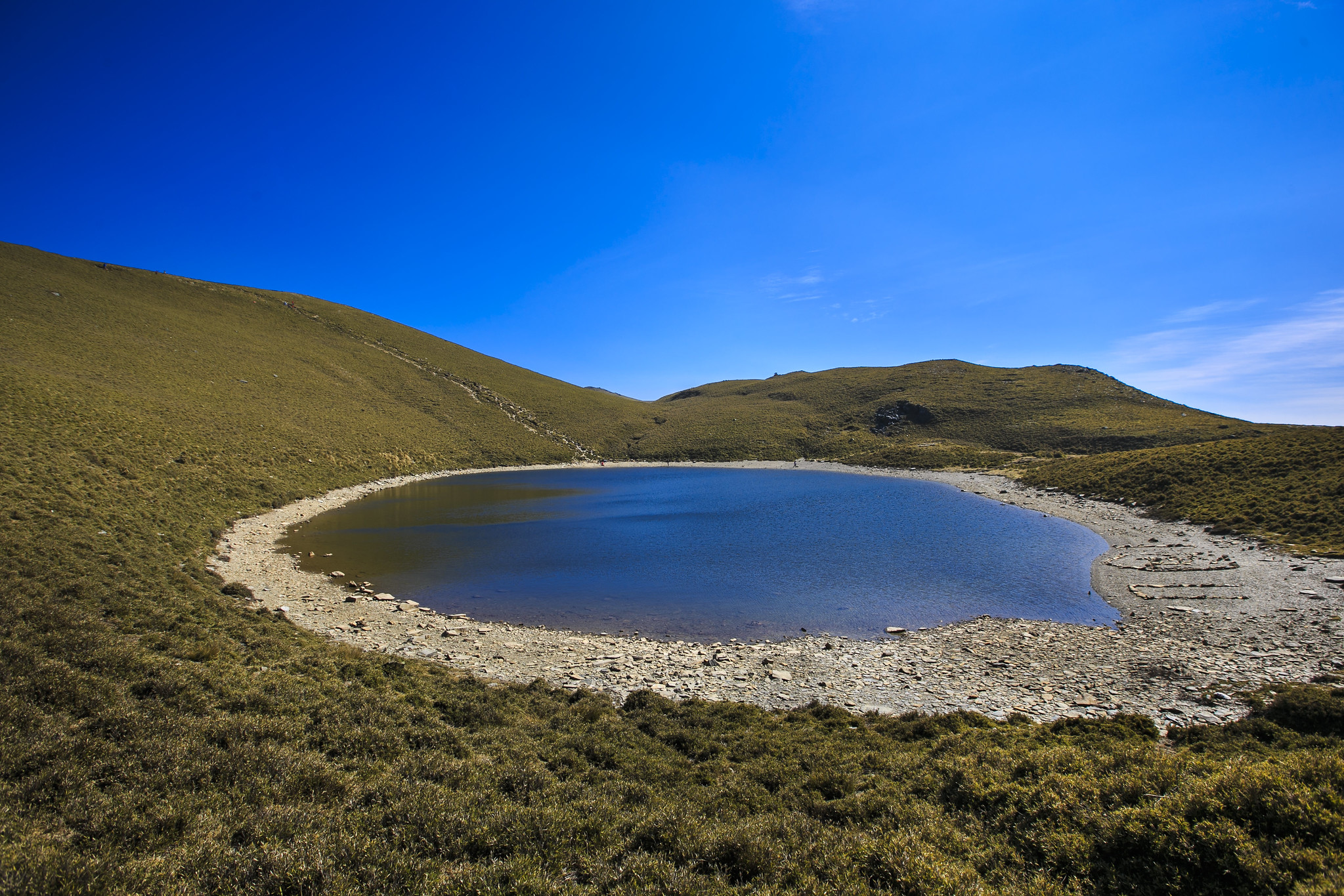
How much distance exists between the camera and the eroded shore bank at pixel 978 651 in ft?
39.2

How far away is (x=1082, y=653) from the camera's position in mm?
14266

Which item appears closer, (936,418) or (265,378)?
(265,378)

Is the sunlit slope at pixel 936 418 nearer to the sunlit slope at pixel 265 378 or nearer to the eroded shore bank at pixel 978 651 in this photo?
the sunlit slope at pixel 265 378

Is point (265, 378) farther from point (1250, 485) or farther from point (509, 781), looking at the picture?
point (1250, 485)

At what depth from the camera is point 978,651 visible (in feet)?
48.5

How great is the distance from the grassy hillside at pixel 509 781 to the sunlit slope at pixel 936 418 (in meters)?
80.1

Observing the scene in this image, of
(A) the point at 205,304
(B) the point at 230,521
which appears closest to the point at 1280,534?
(B) the point at 230,521

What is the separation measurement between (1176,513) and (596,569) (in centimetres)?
3695

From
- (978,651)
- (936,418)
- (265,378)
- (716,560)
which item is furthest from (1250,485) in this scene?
(265,378)

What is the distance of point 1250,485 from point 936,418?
72981 mm

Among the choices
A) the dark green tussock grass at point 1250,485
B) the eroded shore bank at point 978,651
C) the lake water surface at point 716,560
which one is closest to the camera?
the eroded shore bank at point 978,651

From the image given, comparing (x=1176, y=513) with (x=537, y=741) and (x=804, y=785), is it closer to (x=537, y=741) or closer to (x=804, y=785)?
(x=804, y=785)

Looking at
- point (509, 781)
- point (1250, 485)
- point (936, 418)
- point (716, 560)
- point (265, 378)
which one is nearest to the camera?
point (509, 781)

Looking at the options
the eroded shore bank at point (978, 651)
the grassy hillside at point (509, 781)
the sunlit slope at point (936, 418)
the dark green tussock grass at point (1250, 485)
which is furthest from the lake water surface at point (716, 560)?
the sunlit slope at point (936, 418)
